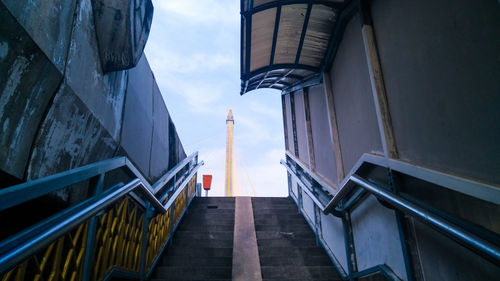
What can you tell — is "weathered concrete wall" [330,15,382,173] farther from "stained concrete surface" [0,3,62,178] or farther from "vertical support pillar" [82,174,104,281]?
"stained concrete surface" [0,3,62,178]

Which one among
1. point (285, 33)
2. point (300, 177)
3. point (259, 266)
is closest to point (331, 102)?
point (285, 33)

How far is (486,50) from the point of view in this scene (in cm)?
138

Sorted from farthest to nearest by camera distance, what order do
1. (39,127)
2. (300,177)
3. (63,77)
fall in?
(300,177) → (63,77) → (39,127)

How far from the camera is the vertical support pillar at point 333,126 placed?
3779 millimetres

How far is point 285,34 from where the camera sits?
13.9ft

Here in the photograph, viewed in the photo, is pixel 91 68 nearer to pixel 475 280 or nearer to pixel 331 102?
pixel 475 280

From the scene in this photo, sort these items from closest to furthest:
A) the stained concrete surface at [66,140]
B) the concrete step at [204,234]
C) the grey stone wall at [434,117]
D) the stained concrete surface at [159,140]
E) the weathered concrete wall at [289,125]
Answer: the grey stone wall at [434,117]
the stained concrete surface at [66,140]
the stained concrete surface at [159,140]
the concrete step at [204,234]
the weathered concrete wall at [289,125]

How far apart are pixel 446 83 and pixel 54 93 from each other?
245 cm

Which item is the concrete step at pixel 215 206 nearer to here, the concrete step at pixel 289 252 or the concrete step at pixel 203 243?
the concrete step at pixel 203 243

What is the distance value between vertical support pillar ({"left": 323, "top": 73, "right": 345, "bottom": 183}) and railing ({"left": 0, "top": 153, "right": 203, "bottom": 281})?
2.46m

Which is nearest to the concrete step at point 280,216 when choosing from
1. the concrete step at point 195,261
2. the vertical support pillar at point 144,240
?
the concrete step at point 195,261

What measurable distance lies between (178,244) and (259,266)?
145 cm

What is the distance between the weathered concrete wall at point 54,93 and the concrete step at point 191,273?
1.68m

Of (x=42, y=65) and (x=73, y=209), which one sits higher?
(x=42, y=65)
